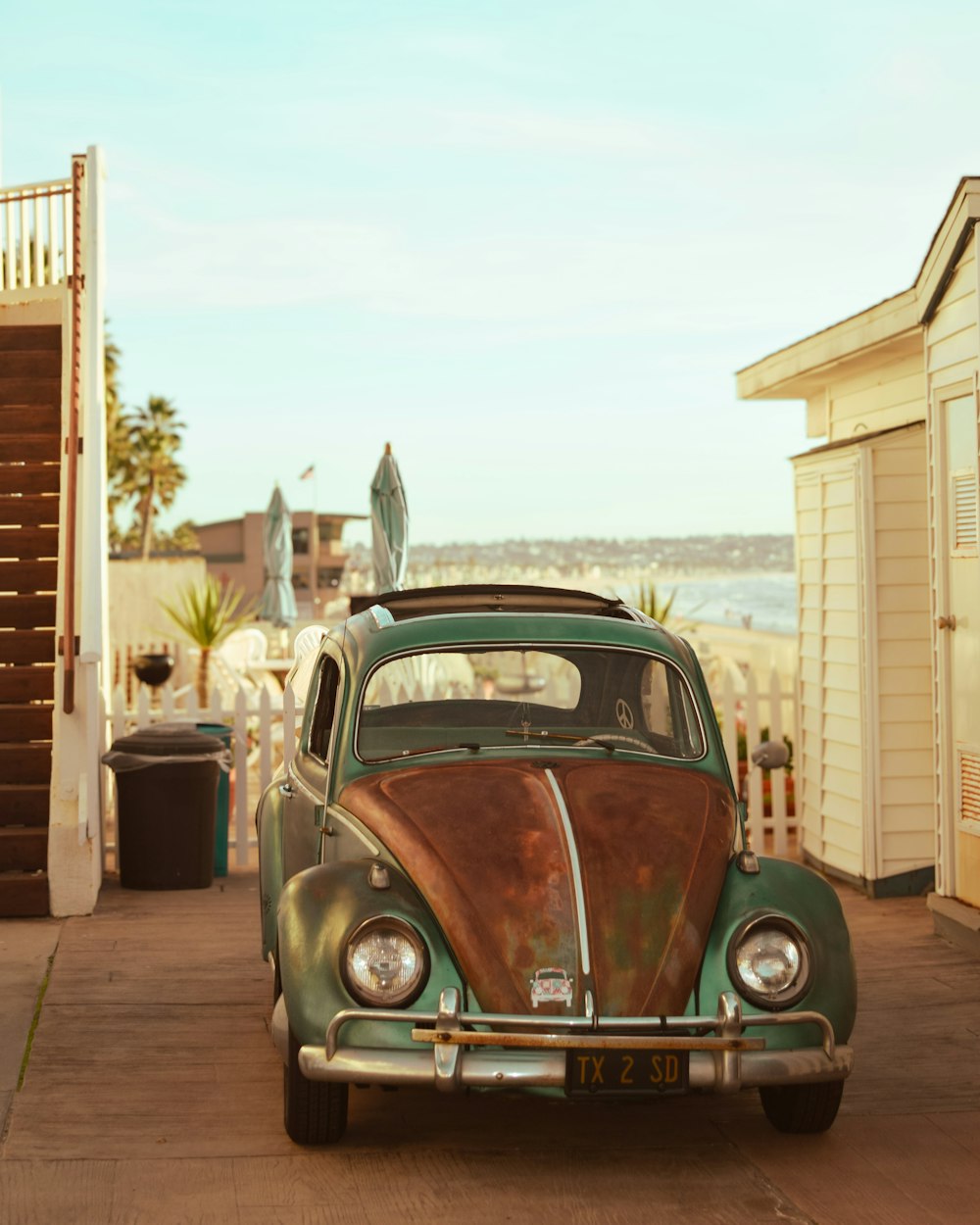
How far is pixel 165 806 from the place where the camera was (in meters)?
9.73

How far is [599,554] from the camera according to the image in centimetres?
18638

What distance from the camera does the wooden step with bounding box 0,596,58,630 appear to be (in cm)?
1047

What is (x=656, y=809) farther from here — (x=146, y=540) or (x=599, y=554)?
(x=599, y=554)

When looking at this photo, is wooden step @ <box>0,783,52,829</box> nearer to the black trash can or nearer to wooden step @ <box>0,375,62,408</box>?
the black trash can

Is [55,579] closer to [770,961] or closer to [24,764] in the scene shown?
[24,764]

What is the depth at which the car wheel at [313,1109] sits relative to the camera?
16.4ft

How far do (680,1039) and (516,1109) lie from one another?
118 centimetres

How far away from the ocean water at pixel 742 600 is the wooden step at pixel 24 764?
75.0 metres

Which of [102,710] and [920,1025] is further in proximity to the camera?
[102,710]

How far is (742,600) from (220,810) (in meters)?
124

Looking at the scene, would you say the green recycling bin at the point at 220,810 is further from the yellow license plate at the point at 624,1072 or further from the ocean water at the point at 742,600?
the ocean water at the point at 742,600

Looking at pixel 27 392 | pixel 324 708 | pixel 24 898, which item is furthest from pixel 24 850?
pixel 27 392

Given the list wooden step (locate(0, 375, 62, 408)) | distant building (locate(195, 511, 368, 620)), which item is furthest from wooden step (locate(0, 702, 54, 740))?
distant building (locate(195, 511, 368, 620))

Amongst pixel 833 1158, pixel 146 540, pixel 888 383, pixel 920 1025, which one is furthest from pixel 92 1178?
pixel 146 540
